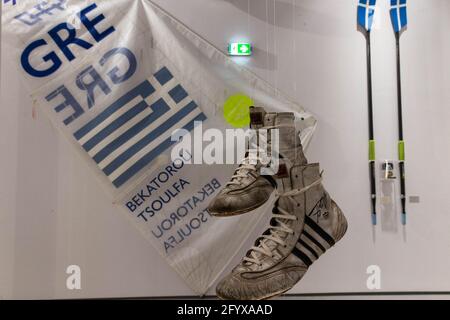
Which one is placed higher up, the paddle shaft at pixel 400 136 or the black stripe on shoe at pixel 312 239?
the paddle shaft at pixel 400 136

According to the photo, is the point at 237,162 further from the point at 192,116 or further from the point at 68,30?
the point at 68,30

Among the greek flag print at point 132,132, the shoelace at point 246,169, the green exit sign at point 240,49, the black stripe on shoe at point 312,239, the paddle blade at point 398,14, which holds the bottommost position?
the black stripe on shoe at point 312,239

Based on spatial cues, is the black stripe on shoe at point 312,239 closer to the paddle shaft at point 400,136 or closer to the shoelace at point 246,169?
the shoelace at point 246,169

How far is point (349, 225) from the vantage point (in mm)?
1461

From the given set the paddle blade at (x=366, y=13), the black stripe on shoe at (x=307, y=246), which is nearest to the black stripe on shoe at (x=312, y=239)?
the black stripe on shoe at (x=307, y=246)

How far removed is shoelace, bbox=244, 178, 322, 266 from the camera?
1.17 m

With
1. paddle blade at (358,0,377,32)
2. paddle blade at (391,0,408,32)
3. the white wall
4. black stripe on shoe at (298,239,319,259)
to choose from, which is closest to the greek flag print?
the white wall

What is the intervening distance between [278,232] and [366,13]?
938 millimetres

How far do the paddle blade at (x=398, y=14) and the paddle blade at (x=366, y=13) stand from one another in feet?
0.26

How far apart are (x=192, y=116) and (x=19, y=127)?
26.1 inches

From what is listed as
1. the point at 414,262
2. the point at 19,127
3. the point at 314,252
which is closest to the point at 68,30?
the point at 19,127

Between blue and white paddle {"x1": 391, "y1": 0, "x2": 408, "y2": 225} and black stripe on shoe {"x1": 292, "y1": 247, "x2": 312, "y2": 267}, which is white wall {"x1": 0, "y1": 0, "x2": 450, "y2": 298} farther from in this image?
black stripe on shoe {"x1": 292, "y1": 247, "x2": 312, "y2": 267}

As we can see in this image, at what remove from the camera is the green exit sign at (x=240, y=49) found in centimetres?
145

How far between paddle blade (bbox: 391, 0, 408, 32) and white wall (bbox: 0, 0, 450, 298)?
0.04 meters
